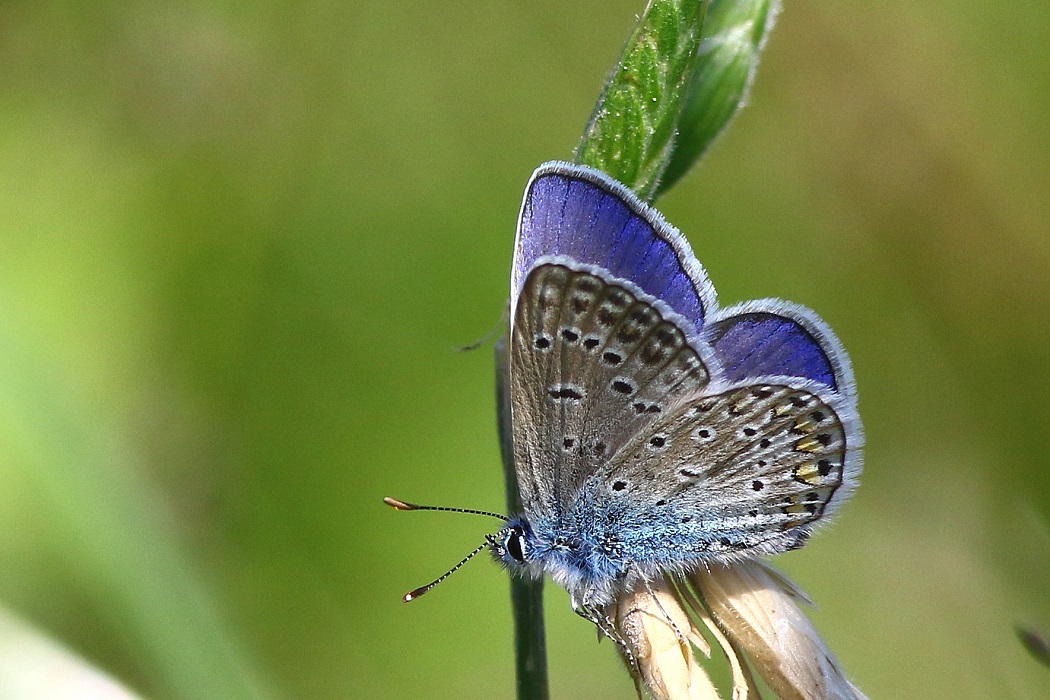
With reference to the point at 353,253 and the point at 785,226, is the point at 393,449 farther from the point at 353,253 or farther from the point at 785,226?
the point at 785,226

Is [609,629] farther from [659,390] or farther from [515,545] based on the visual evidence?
[659,390]

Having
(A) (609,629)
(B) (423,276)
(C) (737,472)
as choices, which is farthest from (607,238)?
(B) (423,276)

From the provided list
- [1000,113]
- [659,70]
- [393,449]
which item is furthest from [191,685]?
[1000,113]

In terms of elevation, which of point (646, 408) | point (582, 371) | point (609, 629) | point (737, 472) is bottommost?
point (609, 629)

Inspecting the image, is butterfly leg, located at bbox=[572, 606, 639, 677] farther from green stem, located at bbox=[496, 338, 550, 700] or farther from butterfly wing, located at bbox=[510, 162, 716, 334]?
butterfly wing, located at bbox=[510, 162, 716, 334]

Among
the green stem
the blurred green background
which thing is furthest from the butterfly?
the blurred green background

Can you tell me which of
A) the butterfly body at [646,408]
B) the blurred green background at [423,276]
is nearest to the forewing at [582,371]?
the butterfly body at [646,408]

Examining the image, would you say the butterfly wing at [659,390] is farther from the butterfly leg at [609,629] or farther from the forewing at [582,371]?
the butterfly leg at [609,629]

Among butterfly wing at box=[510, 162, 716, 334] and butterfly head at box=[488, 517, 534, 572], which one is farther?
butterfly head at box=[488, 517, 534, 572]
